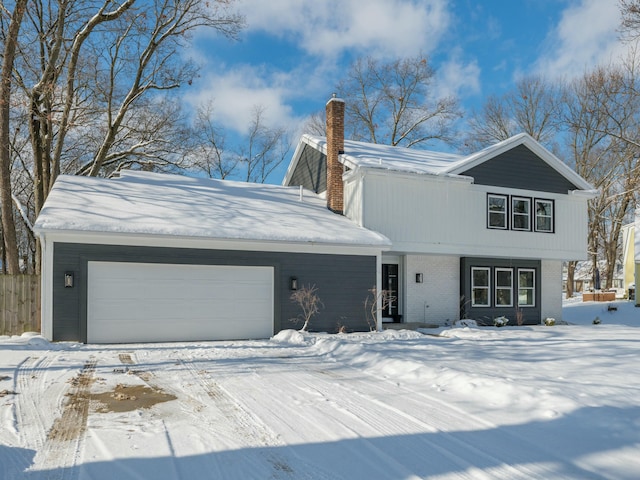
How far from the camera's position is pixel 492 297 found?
18.6m

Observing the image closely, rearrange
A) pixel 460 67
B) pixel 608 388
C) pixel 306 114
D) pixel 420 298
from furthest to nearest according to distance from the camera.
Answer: pixel 306 114
pixel 460 67
pixel 420 298
pixel 608 388

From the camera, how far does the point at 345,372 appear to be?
27.5 ft

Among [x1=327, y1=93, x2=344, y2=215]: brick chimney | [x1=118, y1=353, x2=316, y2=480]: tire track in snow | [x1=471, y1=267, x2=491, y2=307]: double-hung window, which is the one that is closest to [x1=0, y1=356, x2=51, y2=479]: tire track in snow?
[x1=118, y1=353, x2=316, y2=480]: tire track in snow

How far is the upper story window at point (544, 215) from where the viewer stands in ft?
62.6

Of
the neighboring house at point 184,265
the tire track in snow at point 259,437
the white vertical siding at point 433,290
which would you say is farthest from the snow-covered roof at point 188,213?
the tire track in snow at point 259,437

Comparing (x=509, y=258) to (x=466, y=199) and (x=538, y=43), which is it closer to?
(x=466, y=199)

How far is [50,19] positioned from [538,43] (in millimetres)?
19360

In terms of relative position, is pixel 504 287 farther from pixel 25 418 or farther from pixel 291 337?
pixel 25 418

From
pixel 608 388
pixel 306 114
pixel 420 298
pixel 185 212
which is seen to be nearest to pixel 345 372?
pixel 608 388

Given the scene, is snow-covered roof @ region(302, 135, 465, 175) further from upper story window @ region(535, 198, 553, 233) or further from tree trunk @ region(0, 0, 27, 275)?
tree trunk @ region(0, 0, 27, 275)

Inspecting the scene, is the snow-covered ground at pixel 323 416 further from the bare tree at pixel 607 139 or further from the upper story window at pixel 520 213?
the bare tree at pixel 607 139

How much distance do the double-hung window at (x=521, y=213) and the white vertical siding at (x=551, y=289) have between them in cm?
187

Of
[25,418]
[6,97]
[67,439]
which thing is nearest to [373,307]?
[25,418]

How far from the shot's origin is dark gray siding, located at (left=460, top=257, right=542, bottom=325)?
18094 mm
